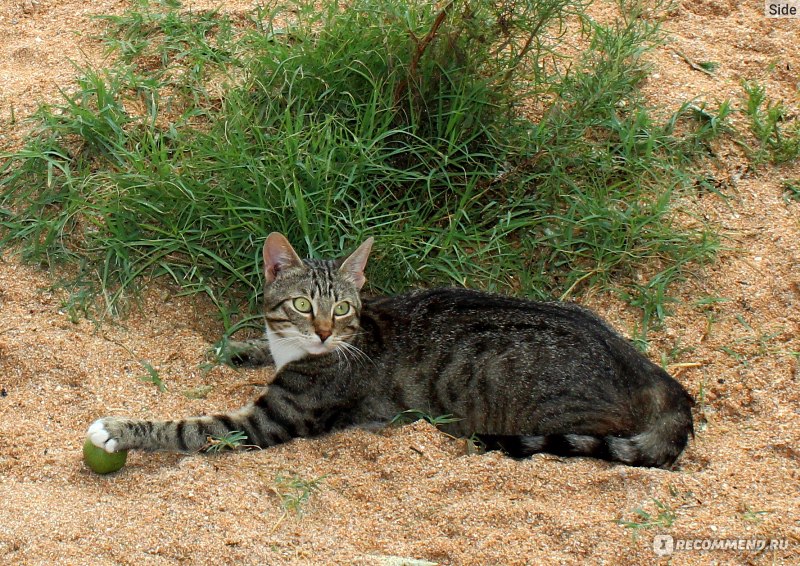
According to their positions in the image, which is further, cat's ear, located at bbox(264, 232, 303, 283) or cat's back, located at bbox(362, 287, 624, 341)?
cat's ear, located at bbox(264, 232, 303, 283)

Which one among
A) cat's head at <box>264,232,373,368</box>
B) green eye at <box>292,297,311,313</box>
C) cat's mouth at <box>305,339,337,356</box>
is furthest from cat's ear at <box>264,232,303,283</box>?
cat's mouth at <box>305,339,337,356</box>

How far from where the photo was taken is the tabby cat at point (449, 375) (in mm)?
4074

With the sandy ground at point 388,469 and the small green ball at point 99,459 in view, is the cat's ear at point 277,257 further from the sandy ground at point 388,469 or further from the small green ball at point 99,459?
the small green ball at point 99,459

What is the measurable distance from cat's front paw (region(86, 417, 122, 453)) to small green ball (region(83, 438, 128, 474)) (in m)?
0.02

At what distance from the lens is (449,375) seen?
434 centimetres

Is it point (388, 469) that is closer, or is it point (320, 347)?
point (388, 469)

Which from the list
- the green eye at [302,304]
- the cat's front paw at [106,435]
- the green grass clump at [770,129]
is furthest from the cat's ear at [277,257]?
the green grass clump at [770,129]

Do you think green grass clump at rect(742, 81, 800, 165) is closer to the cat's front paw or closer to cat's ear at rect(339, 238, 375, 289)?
cat's ear at rect(339, 238, 375, 289)

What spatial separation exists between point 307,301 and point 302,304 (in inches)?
1.2

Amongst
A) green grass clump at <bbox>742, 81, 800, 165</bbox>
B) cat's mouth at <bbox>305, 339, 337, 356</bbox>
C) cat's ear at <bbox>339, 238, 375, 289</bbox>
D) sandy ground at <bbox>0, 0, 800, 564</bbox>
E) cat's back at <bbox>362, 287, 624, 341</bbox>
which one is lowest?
sandy ground at <bbox>0, 0, 800, 564</bbox>

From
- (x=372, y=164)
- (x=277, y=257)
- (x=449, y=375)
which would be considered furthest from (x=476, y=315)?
(x=372, y=164)

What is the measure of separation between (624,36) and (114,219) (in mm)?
3323

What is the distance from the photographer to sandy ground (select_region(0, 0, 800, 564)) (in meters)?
3.41

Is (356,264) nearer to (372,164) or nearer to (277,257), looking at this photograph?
(277,257)
